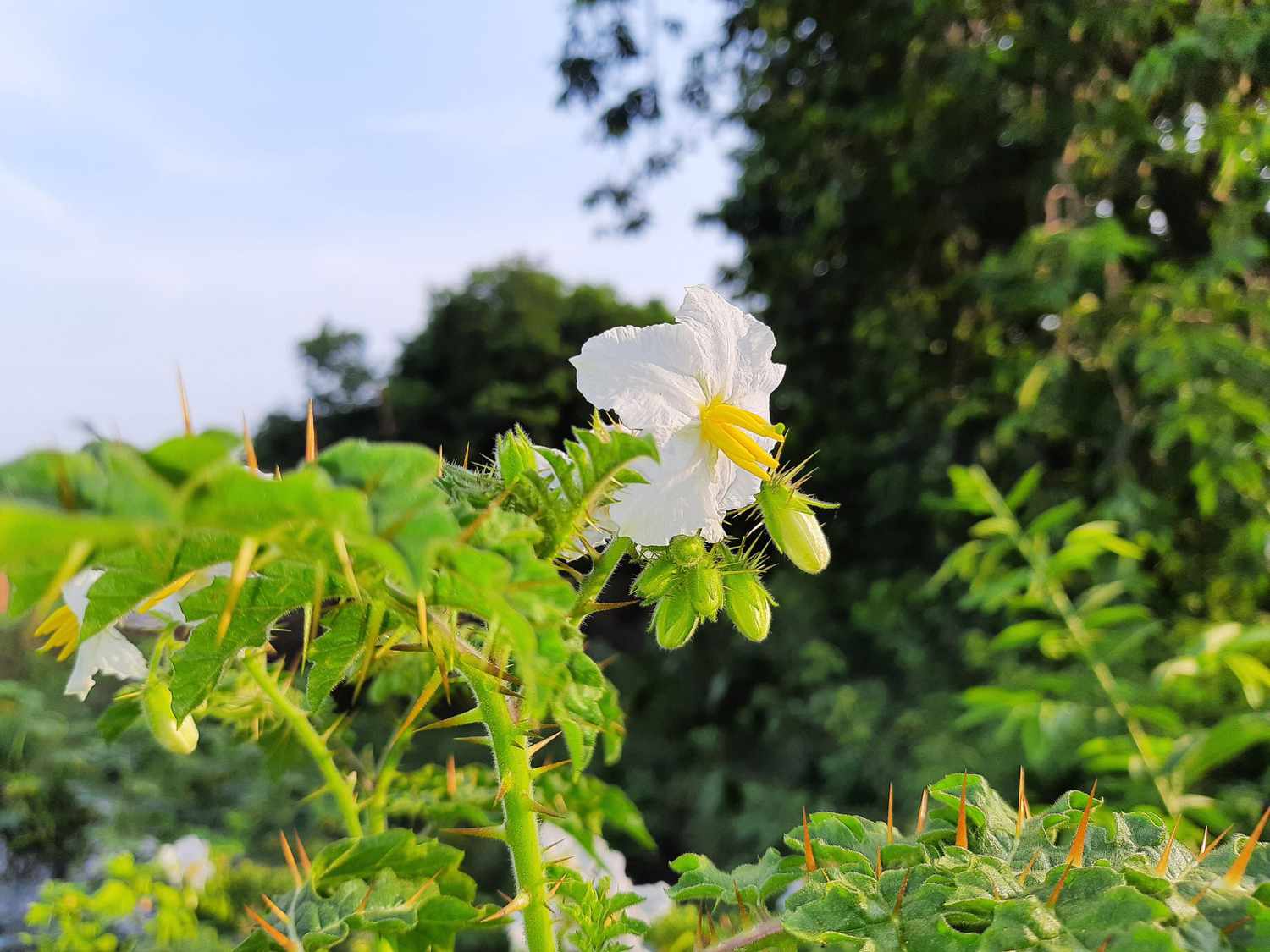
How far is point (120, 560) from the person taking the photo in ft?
1.06

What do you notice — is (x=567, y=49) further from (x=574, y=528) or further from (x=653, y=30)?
(x=574, y=528)

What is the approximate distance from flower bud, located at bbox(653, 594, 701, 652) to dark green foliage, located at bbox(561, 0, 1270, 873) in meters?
1.34

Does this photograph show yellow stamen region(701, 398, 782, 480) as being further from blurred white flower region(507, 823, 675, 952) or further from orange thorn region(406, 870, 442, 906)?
blurred white flower region(507, 823, 675, 952)

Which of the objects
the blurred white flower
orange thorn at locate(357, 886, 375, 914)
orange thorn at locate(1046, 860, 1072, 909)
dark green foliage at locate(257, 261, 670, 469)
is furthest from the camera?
dark green foliage at locate(257, 261, 670, 469)

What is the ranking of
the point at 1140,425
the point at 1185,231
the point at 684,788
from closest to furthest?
1. the point at 1140,425
2. the point at 1185,231
3. the point at 684,788

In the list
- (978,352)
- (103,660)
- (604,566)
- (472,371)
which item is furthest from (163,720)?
(472,371)

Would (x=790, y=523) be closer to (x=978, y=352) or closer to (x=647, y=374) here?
(x=647, y=374)

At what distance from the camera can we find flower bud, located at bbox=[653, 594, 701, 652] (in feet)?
1.44

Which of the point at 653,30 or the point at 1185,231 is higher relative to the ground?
the point at 653,30

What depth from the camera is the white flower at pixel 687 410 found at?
43 centimetres

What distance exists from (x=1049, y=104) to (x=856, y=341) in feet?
3.30

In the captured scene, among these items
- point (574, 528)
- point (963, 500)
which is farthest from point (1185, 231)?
point (574, 528)

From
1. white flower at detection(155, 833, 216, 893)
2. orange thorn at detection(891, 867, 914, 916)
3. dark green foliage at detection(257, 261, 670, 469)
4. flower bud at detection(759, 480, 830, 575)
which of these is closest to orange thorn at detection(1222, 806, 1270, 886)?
orange thorn at detection(891, 867, 914, 916)

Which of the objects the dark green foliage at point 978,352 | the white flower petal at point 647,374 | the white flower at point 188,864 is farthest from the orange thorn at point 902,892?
the dark green foliage at point 978,352
